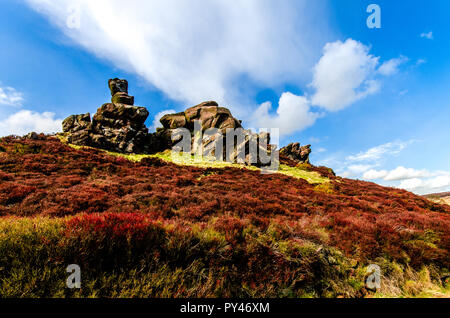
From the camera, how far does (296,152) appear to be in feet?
130

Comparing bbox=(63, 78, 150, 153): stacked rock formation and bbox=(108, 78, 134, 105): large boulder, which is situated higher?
bbox=(108, 78, 134, 105): large boulder

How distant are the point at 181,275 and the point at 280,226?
316cm

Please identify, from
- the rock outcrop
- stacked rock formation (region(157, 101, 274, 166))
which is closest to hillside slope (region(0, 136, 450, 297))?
stacked rock formation (region(157, 101, 274, 166))

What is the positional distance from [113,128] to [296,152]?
35.7 m

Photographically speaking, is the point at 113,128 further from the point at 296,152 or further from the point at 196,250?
the point at 296,152

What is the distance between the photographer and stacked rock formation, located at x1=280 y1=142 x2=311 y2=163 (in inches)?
1548

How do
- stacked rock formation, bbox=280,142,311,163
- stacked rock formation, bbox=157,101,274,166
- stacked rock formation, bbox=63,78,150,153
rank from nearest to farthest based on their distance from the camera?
1. stacked rock formation, bbox=63,78,150,153
2. stacked rock formation, bbox=157,101,274,166
3. stacked rock formation, bbox=280,142,311,163

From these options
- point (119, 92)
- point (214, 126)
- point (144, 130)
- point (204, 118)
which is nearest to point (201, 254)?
point (214, 126)

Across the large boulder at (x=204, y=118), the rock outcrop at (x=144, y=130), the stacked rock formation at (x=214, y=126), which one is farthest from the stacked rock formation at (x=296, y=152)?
the large boulder at (x=204, y=118)

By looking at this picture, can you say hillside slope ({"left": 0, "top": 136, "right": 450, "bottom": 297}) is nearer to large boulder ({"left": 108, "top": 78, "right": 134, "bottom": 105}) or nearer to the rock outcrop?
the rock outcrop

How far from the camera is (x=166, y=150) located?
83.7 ft

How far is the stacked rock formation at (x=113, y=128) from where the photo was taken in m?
21.8

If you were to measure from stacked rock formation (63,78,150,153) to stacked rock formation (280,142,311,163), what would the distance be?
1146 inches

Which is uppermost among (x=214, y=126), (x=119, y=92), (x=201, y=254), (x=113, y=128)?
(x=119, y=92)
